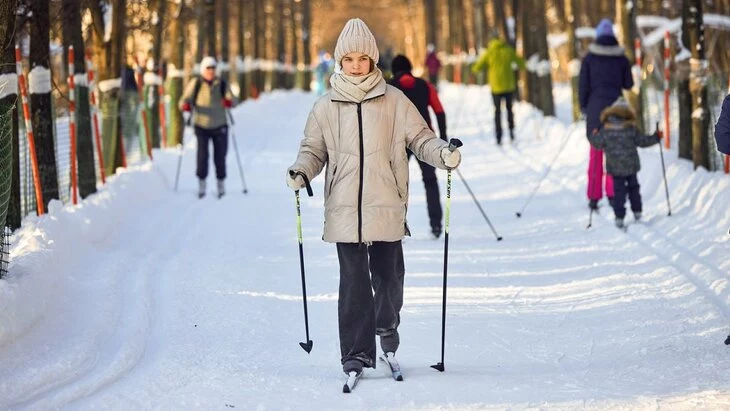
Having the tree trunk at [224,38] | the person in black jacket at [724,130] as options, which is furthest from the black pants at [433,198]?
the tree trunk at [224,38]

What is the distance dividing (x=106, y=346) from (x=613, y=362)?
3122 mm

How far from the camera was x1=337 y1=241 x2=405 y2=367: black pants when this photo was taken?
21.0 feet

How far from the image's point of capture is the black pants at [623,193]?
11594mm

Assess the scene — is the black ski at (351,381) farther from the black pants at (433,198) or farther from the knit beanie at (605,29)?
the knit beanie at (605,29)

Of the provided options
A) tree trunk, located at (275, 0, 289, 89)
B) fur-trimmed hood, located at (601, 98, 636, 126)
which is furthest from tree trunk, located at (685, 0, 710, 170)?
tree trunk, located at (275, 0, 289, 89)

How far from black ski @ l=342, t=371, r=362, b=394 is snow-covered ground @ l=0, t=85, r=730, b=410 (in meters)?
0.06

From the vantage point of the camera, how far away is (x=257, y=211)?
14.2 metres

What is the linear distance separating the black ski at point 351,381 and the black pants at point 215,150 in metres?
9.22

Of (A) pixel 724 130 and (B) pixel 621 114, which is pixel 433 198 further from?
(A) pixel 724 130

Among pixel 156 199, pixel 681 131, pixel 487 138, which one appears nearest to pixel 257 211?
pixel 156 199

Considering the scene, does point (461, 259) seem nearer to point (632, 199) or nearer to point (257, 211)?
point (632, 199)

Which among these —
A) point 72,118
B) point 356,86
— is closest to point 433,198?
point 72,118

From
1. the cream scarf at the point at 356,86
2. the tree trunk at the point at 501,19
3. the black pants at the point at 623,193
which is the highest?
the tree trunk at the point at 501,19

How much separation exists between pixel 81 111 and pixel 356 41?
26.9 ft
